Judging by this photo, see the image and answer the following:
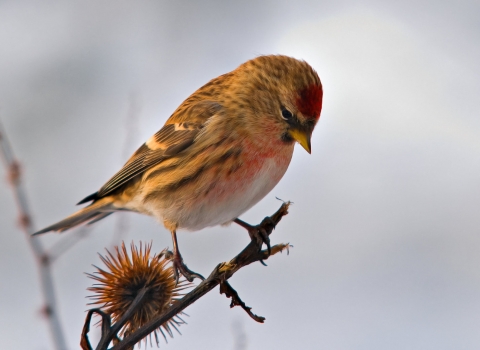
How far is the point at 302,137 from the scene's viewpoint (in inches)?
130

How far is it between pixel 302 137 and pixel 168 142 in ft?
3.13

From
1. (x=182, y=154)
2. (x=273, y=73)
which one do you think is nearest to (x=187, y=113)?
(x=182, y=154)

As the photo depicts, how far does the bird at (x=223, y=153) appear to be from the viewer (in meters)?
3.35

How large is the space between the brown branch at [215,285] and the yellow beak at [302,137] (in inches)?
32.9

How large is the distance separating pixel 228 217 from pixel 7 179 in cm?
125

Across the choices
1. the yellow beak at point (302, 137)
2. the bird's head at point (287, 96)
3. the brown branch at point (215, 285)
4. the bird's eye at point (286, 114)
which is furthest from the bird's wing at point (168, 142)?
the brown branch at point (215, 285)

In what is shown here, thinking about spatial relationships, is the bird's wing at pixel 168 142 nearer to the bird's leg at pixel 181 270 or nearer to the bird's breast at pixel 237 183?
the bird's breast at pixel 237 183

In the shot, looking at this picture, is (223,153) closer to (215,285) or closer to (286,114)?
(286,114)

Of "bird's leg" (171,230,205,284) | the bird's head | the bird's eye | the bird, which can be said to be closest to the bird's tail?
the bird

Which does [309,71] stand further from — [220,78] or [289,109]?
[220,78]

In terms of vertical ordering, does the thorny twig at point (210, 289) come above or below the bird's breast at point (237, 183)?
below

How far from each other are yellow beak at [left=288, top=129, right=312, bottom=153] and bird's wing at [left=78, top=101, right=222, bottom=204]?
1.93 feet

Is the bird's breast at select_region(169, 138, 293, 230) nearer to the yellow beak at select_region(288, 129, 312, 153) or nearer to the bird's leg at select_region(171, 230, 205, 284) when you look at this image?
the yellow beak at select_region(288, 129, 312, 153)

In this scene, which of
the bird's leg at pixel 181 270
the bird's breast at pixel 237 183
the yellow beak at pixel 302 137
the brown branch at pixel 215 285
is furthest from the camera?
the bird's breast at pixel 237 183
